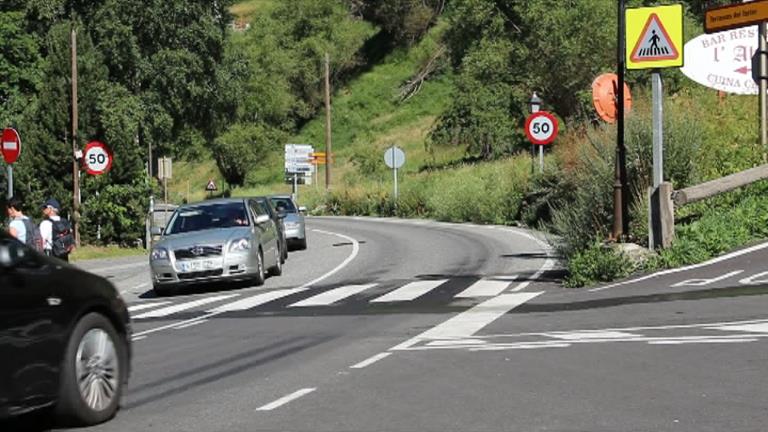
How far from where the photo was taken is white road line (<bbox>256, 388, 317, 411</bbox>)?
837cm

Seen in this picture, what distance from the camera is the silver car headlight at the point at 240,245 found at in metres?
19.7

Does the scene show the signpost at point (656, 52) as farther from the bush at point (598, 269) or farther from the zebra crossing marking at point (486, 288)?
the zebra crossing marking at point (486, 288)

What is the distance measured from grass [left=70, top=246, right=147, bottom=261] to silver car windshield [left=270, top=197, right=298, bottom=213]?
4.57 m

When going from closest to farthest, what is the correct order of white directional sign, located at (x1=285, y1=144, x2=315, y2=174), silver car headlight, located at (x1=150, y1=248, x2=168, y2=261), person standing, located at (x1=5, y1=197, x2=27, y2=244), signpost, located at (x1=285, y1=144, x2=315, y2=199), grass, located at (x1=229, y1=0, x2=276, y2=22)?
person standing, located at (x1=5, y1=197, x2=27, y2=244) < silver car headlight, located at (x1=150, y1=248, x2=168, y2=261) < signpost, located at (x1=285, y1=144, x2=315, y2=199) < white directional sign, located at (x1=285, y1=144, x2=315, y2=174) < grass, located at (x1=229, y1=0, x2=276, y2=22)

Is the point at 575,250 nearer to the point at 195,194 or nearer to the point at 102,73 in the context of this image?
the point at 102,73

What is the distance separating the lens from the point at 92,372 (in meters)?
7.68

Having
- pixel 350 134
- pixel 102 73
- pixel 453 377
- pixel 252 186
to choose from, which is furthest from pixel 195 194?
pixel 453 377

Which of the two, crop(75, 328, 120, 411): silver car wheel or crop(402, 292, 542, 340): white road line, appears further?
crop(402, 292, 542, 340): white road line

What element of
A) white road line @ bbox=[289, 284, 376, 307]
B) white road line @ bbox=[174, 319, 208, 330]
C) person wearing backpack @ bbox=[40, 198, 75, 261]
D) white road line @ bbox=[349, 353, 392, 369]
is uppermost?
person wearing backpack @ bbox=[40, 198, 75, 261]

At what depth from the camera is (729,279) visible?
51.6 feet

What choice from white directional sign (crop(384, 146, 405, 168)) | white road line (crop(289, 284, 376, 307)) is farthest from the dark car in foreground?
white directional sign (crop(384, 146, 405, 168))

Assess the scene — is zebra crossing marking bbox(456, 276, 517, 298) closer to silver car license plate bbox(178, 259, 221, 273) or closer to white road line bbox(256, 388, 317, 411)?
silver car license plate bbox(178, 259, 221, 273)

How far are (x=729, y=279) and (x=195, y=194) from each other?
71.1m

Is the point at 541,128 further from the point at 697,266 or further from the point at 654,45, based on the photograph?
the point at 697,266
